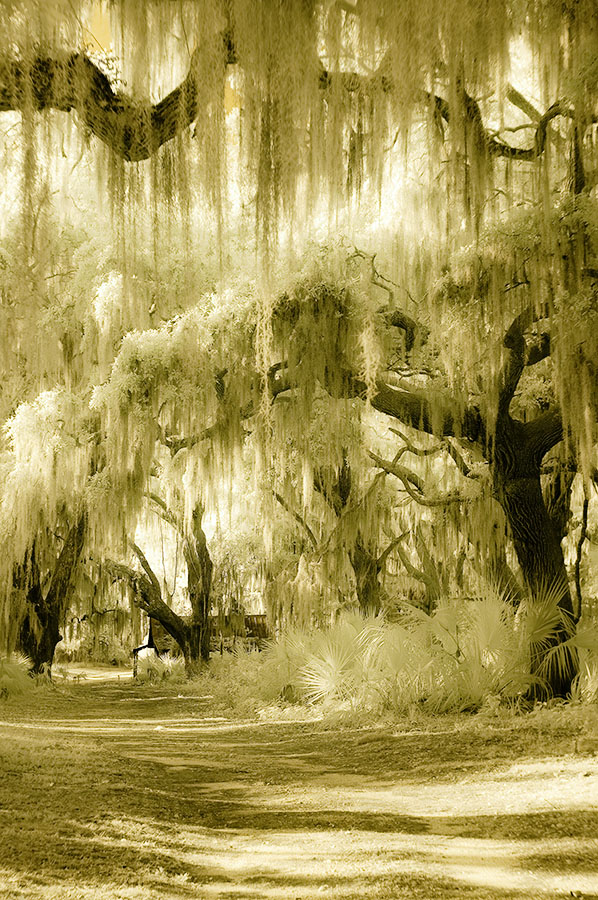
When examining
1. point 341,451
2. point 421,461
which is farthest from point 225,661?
point 341,451

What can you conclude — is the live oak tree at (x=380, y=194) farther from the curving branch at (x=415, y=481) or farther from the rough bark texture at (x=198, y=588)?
the rough bark texture at (x=198, y=588)

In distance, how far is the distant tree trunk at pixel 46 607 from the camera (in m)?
13.4

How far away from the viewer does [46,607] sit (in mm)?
13656

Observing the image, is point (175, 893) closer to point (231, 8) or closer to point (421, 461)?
point (231, 8)

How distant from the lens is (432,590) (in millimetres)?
14602

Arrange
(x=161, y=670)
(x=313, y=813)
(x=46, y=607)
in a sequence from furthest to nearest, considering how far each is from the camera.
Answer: (x=161, y=670)
(x=46, y=607)
(x=313, y=813)

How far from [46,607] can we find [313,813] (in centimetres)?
1020

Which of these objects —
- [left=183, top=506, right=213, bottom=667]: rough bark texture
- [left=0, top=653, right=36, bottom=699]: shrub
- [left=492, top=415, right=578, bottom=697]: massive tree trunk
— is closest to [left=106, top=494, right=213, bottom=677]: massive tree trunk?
[left=183, top=506, right=213, bottom=667]: rough bark texture

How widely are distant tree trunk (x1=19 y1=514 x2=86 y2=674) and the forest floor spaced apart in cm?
565

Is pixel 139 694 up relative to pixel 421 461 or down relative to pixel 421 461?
down

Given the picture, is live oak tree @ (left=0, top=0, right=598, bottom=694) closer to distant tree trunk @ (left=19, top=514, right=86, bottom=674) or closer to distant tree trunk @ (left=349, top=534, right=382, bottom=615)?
distant tree trunk @ (left=349, top=534, right=382, bottom=615)

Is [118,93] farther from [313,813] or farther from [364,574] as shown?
[364,574]

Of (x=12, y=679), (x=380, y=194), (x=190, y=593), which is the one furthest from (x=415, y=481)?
(x=190, y=593)

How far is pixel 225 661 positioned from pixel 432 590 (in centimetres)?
461
